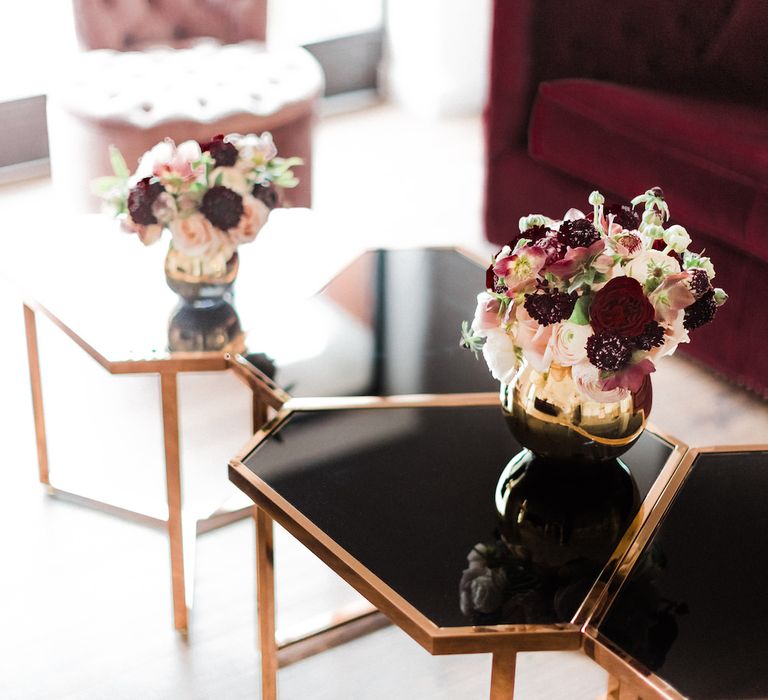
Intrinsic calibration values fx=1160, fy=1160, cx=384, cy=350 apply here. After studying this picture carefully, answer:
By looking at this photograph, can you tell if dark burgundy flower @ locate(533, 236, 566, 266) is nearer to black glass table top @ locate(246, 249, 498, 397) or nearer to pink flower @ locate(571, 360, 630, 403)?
pink flower @ locate(571, 360, 630, 403)

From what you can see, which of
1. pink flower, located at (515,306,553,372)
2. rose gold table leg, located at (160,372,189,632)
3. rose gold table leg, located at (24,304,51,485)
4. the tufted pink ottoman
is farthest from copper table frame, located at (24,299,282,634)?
the tufted pink ottoman

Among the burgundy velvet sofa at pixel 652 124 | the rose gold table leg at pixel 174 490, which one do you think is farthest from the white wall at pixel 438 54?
the rose gold table leg at pixel 174 490

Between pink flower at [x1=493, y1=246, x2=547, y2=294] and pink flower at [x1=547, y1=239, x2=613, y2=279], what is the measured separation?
3 cm

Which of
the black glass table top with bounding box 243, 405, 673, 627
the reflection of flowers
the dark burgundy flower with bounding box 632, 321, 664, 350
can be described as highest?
the dark burgundy flower with bounding box 632, 321, 664, 350

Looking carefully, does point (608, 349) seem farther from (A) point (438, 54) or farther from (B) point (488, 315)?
(A) point (438, 54)

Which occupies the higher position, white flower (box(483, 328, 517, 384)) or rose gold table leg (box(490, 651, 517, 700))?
white flower (box(483, 328, 517, 384))

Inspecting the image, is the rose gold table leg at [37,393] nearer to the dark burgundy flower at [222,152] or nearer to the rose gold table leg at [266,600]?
the dark burgundy flower at [222,152]

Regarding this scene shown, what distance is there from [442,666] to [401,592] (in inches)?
27.3

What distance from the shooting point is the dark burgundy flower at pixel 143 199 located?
2301 mm

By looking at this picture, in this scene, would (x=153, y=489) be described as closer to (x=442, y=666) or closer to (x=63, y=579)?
(x=63, y=579)

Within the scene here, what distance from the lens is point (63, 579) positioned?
256cm

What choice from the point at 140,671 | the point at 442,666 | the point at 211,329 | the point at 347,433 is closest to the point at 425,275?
the point at 211,329

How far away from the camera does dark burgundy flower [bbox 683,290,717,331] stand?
1.73 metres

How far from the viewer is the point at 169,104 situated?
12.3 ft
